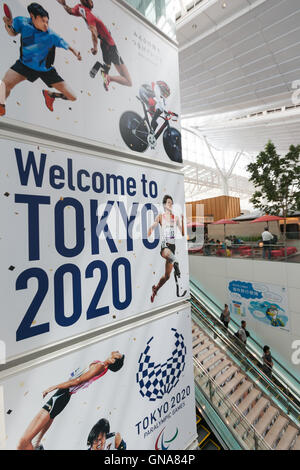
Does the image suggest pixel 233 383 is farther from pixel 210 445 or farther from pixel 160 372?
pixel 160 372

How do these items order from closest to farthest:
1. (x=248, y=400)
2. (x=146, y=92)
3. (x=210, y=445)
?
(x=146, y=92)
(x=210, y=445)
(x=248, y=400)

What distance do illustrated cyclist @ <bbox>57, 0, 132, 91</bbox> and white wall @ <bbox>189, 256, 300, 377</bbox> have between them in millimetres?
8267

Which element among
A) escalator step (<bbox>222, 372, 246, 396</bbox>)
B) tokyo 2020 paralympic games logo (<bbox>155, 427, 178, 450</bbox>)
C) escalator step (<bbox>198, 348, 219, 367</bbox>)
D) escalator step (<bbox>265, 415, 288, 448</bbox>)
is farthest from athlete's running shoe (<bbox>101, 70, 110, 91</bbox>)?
escalator step (<bbox>265, 415, 288, 448</bbox>)

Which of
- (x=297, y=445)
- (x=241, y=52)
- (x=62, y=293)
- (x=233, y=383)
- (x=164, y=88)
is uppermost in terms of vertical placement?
(x=241, y=52)

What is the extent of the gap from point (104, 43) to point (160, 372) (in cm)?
193

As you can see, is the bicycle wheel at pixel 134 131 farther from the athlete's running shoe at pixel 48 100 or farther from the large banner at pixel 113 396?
the large banner at pixel 113 396

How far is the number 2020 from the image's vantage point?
995 mm

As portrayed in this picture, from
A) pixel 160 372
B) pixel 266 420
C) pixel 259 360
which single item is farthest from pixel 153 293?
pixel 259 360

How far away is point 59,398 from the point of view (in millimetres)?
1059

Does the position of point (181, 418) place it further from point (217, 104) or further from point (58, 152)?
point (217, 104)

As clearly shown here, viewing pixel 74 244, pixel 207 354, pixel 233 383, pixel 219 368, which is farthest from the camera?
pixel 207 354

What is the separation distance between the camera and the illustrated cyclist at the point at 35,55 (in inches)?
39.0
